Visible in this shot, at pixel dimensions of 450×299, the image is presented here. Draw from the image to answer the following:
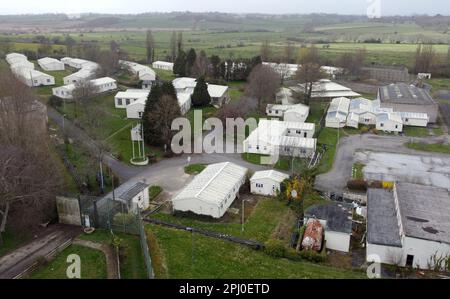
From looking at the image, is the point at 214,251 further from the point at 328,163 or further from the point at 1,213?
the point at 328,163

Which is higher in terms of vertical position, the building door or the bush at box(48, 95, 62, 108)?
the bush at box(48, 95, 62, 108)

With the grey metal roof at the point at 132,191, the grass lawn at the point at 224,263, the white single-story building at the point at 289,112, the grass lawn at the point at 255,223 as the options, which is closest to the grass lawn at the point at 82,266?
the grass lawn at the point at 224,263

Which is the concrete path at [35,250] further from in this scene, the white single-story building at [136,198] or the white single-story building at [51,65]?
the white single-story building at [51,65]

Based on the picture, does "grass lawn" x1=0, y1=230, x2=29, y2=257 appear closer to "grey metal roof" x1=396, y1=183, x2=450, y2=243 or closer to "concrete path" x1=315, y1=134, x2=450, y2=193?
"concrete path" x1=315, y1=134, x2=450, y2=193

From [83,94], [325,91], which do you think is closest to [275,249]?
[83,94]

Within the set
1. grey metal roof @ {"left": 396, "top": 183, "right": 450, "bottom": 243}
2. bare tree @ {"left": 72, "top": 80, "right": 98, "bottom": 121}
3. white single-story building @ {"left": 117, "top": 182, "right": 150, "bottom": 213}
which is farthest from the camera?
bare tree @ {"left": 72, "top": 80, "right": 98, "bottom": 121}

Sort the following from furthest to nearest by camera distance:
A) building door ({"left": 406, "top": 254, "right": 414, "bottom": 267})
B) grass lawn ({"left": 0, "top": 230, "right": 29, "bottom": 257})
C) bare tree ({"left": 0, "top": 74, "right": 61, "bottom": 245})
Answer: bare tree ({"left": 0, "top": 74, "right": 61, "bottom": 245}), grass lawn ({"left": 0, "top": 230, "right": 29, "bottom": 257}), building door ({"left": 406, "top": 254, "right": 414, "bottom": 267})

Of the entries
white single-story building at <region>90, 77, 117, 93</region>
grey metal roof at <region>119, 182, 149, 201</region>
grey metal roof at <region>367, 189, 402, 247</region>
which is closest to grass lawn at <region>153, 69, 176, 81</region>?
white single-story building at <region>90, 77, 117, 93</region>
